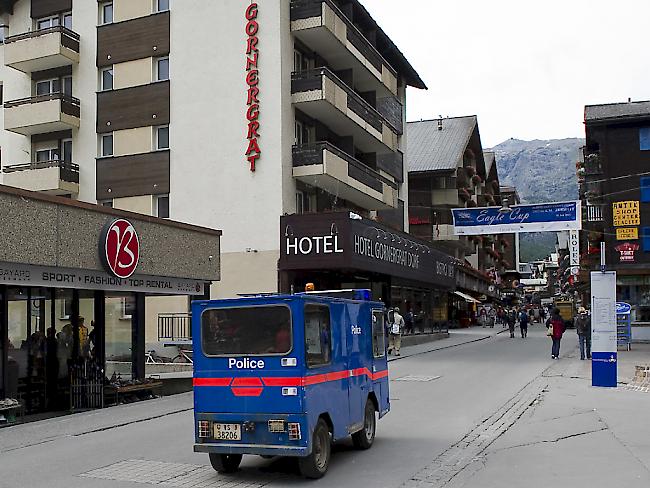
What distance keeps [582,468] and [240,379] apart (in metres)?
4.43

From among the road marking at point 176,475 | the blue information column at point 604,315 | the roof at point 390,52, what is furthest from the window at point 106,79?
the road marking at point 176,475

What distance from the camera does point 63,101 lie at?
1393 inches

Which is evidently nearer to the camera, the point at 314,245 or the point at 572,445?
the point at 572,445

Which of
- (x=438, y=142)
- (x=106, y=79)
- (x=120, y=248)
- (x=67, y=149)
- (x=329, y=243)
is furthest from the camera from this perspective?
(x=438, y=142)

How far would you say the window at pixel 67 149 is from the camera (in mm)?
36906

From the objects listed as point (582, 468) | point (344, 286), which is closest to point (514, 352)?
point (344, 286)

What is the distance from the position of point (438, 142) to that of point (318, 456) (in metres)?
67.4

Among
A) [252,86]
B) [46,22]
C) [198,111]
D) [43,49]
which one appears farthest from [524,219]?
[46,22]

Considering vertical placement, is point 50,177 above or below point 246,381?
above

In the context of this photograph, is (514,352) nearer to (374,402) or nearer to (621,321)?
(621,321)

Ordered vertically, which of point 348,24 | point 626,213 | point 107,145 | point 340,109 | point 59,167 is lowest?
point 626,213

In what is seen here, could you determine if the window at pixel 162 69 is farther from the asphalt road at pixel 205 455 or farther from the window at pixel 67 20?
the asphalt road at pixel 205 455

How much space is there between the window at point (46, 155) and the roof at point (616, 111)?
27258 mm

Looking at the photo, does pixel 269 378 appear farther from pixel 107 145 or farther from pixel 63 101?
pixel 63 101
